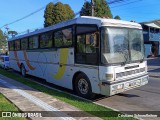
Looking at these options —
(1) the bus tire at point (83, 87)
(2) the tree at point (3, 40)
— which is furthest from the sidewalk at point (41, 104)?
(2) the tree at point (3, 40)

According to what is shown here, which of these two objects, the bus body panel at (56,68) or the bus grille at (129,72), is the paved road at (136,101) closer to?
the bus body panel at (56,68)

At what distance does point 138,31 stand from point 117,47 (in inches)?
63.6

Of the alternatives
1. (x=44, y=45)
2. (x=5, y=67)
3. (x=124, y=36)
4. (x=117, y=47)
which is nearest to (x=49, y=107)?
(x=117, y=47)

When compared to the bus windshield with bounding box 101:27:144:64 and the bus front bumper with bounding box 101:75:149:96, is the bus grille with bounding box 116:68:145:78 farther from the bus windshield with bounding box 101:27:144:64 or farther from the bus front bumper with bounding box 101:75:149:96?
the bus windshield with bounding box 101:27:144:64

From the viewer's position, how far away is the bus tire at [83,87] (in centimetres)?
923

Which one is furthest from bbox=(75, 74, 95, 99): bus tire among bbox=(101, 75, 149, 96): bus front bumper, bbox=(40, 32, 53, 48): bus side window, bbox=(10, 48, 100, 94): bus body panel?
bbox=(40, 32, 53, 48): bus side window

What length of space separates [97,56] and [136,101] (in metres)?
2.15

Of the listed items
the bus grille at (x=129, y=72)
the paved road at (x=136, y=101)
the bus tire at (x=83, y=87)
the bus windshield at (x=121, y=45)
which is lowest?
the paved road at (x=136, y=101)

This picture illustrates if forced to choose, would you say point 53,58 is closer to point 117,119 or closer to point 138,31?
point 138,31

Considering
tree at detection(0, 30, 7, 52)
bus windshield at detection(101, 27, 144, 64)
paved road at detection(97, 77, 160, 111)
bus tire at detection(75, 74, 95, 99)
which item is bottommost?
paved road at detection(97, 77, 160, 111)

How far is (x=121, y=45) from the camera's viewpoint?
29.0 feet

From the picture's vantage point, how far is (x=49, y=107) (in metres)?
7.77

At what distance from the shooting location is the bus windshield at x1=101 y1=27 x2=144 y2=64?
331 inches

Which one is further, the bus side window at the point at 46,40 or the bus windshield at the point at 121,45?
the bus side window at the point at 46,40
